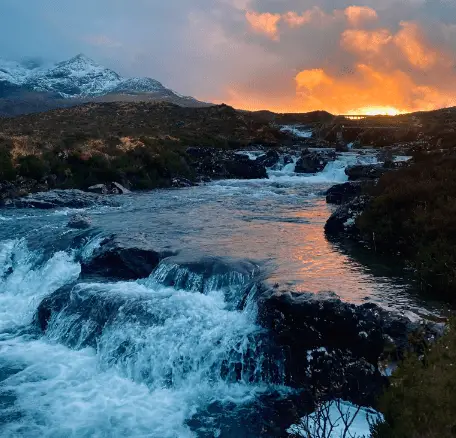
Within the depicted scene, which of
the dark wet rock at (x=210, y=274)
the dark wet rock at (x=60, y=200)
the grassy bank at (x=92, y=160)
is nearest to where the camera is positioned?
the dark wet rock at (x=210, y=274)

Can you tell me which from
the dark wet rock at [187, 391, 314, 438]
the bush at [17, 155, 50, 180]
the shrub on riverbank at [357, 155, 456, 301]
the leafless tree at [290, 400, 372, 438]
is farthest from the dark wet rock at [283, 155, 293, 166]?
the leafless tree at [290, 400, 372, 438]

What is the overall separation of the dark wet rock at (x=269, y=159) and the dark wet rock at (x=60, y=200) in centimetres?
2177

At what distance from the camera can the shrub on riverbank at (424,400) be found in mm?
5148

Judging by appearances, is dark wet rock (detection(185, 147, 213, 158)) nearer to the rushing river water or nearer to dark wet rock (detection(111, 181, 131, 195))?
dark wet rock (detection(111, 181, 131, 195))

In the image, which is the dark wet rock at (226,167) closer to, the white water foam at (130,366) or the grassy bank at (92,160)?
the grassy bank at (92,160)

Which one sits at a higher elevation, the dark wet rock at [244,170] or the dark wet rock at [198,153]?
the dark wet rock at [198,153]

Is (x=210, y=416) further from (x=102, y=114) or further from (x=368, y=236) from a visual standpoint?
(x=102, y=114)

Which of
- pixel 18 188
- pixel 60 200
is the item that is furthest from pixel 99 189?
pixel 18 188

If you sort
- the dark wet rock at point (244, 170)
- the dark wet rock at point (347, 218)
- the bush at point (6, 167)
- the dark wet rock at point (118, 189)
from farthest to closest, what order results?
1. the dark wet rock at point (244, 170)
2. the dark wet rock at point (118, 189)
3. the bush at point (6, 167)
4. the dark wet rock at point (347, 218)

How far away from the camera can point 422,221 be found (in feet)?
46.3

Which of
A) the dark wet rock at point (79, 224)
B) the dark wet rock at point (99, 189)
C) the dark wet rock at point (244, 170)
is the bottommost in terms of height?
the dark wet rock at point (79, 224)

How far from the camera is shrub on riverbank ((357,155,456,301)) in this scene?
11.6 meters

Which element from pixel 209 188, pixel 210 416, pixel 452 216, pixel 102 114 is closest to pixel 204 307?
pixel 210 416

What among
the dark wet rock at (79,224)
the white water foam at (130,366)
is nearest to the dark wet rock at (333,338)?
the white water foam at (130,366)
